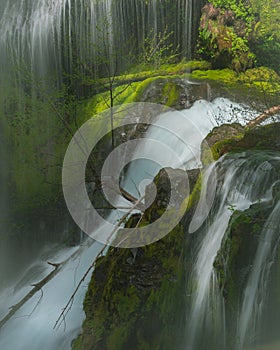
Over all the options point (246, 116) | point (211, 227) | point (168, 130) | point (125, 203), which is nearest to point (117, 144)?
point (168, 130)

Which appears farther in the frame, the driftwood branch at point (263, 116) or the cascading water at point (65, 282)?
the driftwood branch at point (263, 116)

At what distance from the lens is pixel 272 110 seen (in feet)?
14.3

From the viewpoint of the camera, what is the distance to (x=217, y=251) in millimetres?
2998

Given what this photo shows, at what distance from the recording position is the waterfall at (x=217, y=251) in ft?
9.06

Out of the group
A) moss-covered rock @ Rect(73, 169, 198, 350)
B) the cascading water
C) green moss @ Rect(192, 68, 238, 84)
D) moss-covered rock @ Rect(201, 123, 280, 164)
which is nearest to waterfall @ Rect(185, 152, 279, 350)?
moss-covered rock @ Rect(73, 169, 198, 350)

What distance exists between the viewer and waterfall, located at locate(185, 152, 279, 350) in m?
2.76

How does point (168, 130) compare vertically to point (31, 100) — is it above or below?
below

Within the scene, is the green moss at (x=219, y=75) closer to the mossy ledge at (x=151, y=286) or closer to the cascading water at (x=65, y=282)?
the cascading water at (x=65, y=282)

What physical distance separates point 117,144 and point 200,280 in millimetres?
2105

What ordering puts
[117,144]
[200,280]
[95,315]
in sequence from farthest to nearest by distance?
[117,144] → [95,315] → [200,280]

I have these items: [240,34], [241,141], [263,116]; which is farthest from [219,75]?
[241,141]

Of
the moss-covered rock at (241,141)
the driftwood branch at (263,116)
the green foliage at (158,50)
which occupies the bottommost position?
the moss-covered rock at (241,141)

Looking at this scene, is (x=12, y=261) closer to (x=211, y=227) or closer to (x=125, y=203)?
(x=125, y=203)

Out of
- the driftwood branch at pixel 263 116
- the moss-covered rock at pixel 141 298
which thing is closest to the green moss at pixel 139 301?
the moss-covered rock at pixel 141 298
